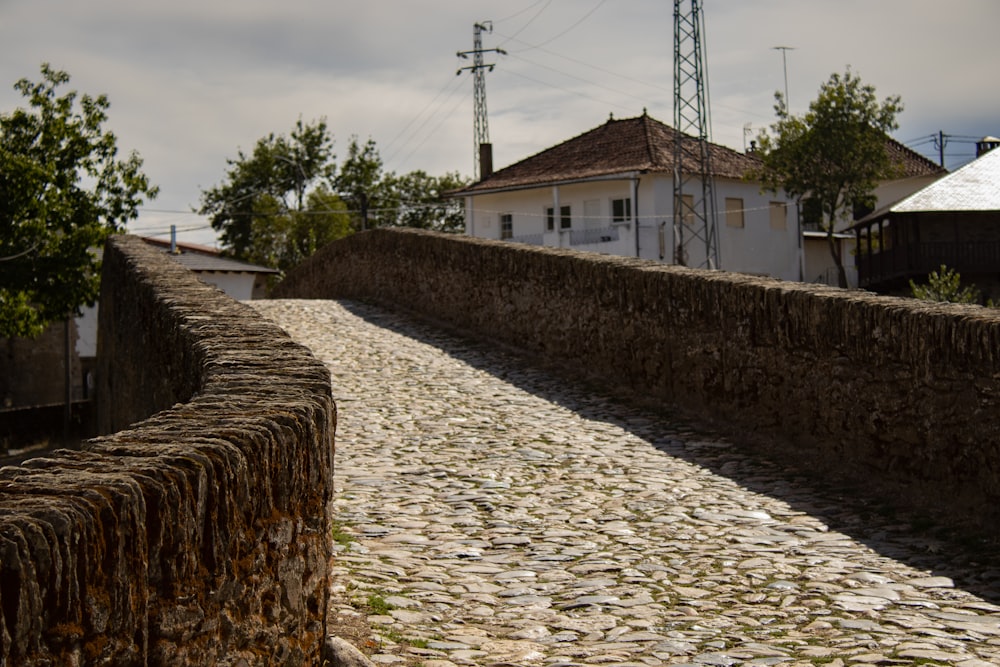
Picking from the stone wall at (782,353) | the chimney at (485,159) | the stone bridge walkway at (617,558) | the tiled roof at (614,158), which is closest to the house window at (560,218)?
the tiled roof at (614,158)

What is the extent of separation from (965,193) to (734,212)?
893 centimetres

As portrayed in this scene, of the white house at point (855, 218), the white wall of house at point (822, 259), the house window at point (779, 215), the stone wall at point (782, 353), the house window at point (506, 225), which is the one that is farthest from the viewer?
the white wall of house at point (822, 259)

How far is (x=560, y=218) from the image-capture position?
4331 cm

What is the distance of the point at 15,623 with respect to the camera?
2.31m

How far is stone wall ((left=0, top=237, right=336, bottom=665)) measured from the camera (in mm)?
2469

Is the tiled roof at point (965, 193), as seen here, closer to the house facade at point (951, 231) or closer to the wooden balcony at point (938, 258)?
the house facade at point (951, 231)

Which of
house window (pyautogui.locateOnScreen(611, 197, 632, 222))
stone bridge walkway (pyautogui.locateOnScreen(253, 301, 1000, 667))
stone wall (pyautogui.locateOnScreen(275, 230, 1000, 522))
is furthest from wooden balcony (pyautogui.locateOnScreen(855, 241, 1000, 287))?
stone bridge walkway (pyautogui.locateOnScreen(253, 301, 1000, 667))

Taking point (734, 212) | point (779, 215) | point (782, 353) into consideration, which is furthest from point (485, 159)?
point (782, 353)

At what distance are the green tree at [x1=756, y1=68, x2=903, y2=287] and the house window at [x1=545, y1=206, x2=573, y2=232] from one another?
732 cm

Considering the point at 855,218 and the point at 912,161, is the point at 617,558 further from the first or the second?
the point at 912,161

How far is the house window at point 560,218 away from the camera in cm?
4352

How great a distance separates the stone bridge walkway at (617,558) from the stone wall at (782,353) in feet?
1.52

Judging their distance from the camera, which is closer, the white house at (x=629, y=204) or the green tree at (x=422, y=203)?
the white house at (x=629, y=204)

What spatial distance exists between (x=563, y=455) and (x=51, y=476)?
21.3 ft
